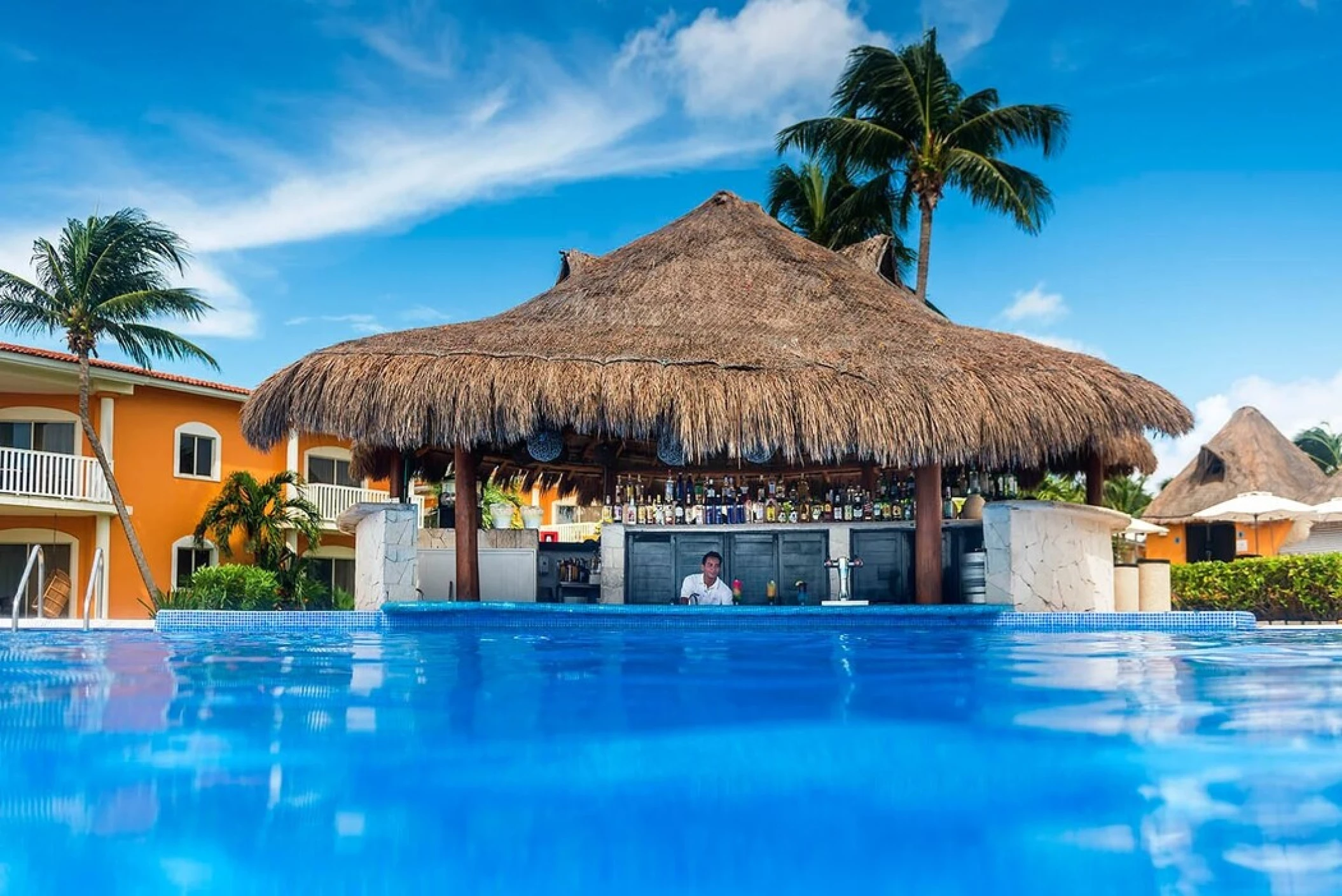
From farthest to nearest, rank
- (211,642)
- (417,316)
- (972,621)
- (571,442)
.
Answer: (417,316)
(571,442)
(972,621)
(211,642)

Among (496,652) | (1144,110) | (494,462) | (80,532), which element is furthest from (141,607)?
(1144,110)

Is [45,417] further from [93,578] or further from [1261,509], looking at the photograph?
[1261,509]

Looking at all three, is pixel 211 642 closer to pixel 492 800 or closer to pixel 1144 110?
pixel 492 800

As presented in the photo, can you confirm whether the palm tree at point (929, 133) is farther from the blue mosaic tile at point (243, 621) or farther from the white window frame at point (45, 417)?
the white window frame at point (45, 417)

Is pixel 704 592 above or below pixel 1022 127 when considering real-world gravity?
below

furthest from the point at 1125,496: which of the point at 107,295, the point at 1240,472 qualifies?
the point at 107,295

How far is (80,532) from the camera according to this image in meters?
21.3

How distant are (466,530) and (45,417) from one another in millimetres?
13379

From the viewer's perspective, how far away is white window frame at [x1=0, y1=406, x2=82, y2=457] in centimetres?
2108

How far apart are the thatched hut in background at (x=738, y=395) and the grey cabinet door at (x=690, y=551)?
0.93 metres

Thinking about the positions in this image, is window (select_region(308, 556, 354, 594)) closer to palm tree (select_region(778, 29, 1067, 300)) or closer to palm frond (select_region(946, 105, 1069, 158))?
palm tree (select_region(778, 29, 1067, 300))

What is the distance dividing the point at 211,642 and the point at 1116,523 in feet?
27.6

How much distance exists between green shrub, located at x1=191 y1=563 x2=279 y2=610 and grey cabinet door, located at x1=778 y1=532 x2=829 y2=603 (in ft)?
22.5

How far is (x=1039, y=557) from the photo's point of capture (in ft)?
35.5
